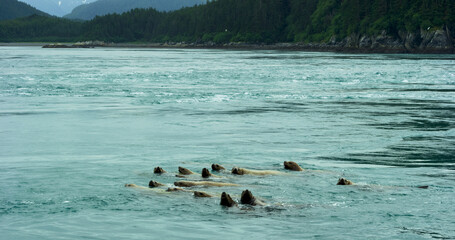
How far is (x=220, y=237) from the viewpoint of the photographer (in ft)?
36.7

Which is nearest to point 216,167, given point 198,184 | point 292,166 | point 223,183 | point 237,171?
point 237,171

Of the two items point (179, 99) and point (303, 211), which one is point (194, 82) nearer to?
point (179, 99)

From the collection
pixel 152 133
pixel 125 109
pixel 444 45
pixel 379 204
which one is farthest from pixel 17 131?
pixel 444 45

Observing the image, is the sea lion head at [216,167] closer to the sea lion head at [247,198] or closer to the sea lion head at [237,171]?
the sea lion head at [237,171]

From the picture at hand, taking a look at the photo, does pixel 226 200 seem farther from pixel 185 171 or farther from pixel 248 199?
pixel 185 171

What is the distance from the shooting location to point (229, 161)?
18234mm

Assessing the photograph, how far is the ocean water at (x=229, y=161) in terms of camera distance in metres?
12.0

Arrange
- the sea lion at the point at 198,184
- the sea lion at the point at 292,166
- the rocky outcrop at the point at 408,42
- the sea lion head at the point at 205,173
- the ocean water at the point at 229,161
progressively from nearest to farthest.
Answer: the ocean water at the point at 229,161
the sea lion at the point at 198,184
the sea lion head at the point at 205,173
the sea lion at the point at 292,166
the rocky outcrop at the point at 408,42

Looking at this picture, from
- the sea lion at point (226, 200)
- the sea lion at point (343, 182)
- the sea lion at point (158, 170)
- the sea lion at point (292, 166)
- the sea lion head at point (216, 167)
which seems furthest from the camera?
the sea lion at point (292, 166)

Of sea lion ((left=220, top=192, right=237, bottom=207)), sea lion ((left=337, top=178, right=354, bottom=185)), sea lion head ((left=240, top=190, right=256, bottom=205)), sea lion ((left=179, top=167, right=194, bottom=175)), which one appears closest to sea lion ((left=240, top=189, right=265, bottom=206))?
sea lion head ((left=240, top=190, right=256, bottom=205))

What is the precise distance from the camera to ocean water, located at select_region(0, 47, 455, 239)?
1196cm

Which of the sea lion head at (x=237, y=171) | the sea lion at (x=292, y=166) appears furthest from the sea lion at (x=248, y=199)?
the sea lion at (x=292, y=166)

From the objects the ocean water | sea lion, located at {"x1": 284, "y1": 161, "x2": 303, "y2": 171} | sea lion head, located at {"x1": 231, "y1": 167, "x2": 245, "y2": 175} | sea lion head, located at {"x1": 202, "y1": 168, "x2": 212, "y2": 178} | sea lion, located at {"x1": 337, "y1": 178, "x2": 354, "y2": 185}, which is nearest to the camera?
the ocean water

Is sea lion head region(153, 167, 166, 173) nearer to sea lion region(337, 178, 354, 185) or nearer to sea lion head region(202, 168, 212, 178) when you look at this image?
sea lion head region(202, 168, 212, 178)
